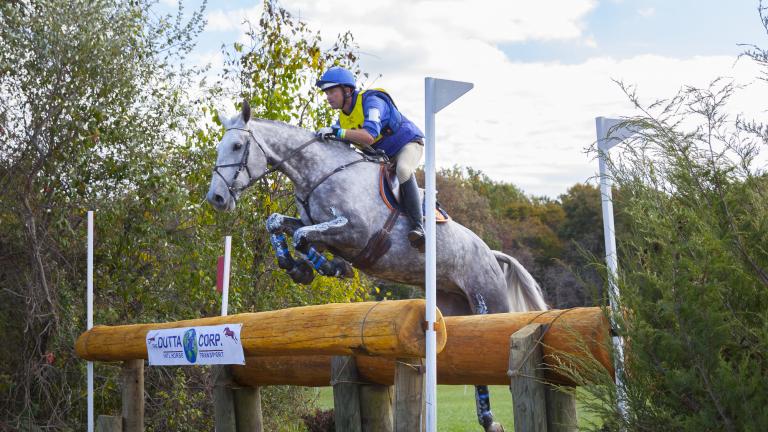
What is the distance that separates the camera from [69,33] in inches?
265

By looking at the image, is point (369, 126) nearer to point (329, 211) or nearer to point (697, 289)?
point (329, 211)

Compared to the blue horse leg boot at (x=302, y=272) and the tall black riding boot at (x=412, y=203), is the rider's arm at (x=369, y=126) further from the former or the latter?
the blue horse leg boot at (x=302, y=272)

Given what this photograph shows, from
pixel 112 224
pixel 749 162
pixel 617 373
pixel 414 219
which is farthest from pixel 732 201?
pixel 112 224

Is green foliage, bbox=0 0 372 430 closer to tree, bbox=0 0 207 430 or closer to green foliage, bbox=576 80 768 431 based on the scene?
tree, bbox=0 0 207 430

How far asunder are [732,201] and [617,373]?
1.95 feet

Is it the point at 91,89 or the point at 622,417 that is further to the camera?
the point at 91,89

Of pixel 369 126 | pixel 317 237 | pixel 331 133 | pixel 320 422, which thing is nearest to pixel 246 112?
pixel 331 133

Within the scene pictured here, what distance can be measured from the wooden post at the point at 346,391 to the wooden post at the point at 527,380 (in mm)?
1163

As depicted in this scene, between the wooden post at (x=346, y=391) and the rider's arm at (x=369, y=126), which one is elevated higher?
the rider's arm at (x=369, y=126)

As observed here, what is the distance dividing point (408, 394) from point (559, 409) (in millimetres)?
626

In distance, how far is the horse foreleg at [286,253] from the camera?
444 centimetres

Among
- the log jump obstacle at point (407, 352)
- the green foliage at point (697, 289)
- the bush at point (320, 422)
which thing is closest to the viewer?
the green foliage at point (697, 289)

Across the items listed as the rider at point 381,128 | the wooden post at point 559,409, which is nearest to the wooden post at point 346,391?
the rider at point 381,128

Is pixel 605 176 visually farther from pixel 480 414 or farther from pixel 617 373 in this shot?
pixel 480 414
